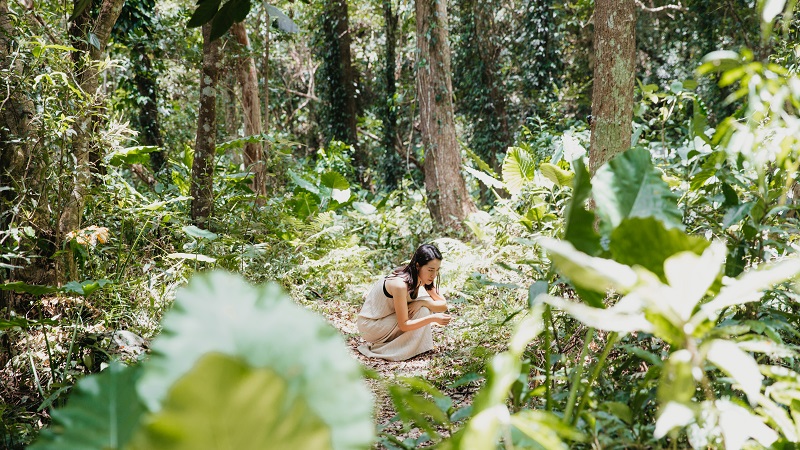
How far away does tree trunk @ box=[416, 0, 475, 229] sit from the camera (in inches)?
296

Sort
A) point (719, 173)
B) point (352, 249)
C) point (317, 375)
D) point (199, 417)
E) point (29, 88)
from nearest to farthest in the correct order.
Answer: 1. point (199, 417)
2. point (317, 375)
3. point (719, 173)
4. point (29, 88)
5. point (352, 249)

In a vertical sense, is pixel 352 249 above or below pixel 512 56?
below

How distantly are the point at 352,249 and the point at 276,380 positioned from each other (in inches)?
221

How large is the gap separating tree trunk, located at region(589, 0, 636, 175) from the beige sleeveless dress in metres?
1.53

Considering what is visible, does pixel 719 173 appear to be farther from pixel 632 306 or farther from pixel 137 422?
pixel 137 422

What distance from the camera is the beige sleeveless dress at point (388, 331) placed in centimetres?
430

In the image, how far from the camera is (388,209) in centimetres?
877

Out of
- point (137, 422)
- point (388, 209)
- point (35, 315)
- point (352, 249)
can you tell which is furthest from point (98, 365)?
point (388, 209)

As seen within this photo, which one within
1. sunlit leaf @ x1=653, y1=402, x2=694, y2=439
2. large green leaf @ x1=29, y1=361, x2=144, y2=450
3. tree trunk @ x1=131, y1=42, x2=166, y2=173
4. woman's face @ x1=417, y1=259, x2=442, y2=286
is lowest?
woman's face @ x1=417, y1=259, x2=442, y2=286

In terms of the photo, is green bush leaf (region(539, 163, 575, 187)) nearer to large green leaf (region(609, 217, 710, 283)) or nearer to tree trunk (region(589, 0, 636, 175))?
tree trunk (region(589, 0, 636, 175))

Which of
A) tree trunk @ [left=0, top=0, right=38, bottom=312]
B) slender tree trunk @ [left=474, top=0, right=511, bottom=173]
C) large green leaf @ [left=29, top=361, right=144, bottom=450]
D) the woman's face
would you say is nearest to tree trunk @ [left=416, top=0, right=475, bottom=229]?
the woman's face

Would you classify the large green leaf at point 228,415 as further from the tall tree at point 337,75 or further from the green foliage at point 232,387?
the tall tree at point 337,75

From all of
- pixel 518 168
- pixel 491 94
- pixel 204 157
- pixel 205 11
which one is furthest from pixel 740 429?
pixel 491 94

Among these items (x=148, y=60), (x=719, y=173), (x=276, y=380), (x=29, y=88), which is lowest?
(x=276, y=380)
